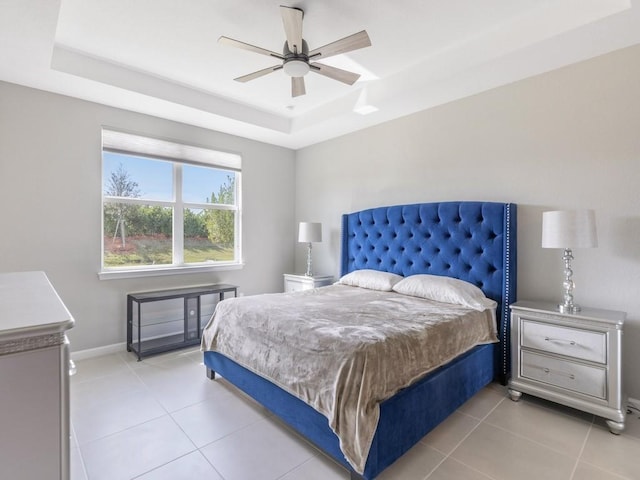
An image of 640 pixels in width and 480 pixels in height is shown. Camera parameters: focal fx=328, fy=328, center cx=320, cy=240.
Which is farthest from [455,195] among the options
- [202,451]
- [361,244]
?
[202,451]

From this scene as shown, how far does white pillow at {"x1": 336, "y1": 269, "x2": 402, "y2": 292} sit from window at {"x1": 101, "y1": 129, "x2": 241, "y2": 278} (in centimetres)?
166

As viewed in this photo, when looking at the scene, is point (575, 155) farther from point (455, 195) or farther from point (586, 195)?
point (455, 195)

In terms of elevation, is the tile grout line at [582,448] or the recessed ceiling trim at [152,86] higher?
the recessed ceiling trim at [152,86]

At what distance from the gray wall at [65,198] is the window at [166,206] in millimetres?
131

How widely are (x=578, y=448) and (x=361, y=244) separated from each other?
8.59 ft

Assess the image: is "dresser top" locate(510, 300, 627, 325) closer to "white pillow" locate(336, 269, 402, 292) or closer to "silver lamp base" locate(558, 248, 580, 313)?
"silver lamp base" locate(558, 248, 580, 313)

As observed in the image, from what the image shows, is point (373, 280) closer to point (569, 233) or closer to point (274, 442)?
point (569, 233)

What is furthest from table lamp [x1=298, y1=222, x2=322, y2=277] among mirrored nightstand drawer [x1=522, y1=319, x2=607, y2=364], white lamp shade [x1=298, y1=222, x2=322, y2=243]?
mirrored nightstand drawer [x1=522, y1=319, x2=607, y2=364]

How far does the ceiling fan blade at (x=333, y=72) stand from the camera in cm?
234

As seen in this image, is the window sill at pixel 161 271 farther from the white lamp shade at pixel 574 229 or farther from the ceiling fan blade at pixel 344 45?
the white lamp shade at pixel 574 229

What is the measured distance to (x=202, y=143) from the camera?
13.4 ft

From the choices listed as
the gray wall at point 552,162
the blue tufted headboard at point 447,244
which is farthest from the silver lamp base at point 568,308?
the blue tufted headboard at point 447,244

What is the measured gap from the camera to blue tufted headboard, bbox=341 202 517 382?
2779mm

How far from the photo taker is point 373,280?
3.46 metres
